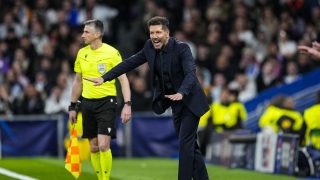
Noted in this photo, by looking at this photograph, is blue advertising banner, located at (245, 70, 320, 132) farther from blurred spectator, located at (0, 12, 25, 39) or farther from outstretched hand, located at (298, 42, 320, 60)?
outstretched hand, located at (298, 42, 320, 60)

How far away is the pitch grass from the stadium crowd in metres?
2.76

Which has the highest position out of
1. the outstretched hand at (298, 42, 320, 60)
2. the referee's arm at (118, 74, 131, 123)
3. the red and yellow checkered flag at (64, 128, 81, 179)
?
the outstretched hand at (298, 42, 320, 60)

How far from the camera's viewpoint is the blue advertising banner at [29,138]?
2236cm

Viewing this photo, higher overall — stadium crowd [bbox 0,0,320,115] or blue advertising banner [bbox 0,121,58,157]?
stadium crowd [bbox 0,0,320,115]

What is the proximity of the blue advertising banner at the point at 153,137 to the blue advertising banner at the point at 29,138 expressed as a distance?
2.00m

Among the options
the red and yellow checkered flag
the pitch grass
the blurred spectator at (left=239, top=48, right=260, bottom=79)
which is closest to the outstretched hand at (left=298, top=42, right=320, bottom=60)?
the red and yellow checkered flag

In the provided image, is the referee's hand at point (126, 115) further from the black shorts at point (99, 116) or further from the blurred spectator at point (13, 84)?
the blurred spectator at point (13, 84)

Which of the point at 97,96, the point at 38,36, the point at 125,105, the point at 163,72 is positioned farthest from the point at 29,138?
the point at 163,72

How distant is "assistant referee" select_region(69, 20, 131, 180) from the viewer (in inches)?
519

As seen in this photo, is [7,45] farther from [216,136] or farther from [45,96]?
[216,136]

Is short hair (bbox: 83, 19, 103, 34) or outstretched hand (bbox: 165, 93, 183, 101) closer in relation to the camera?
outstretched hand (bbox: 165, 93, 183, 101)

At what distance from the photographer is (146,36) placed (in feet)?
85.1

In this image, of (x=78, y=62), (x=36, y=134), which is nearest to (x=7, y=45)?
(x=36, y=134)

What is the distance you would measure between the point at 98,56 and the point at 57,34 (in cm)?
1267
